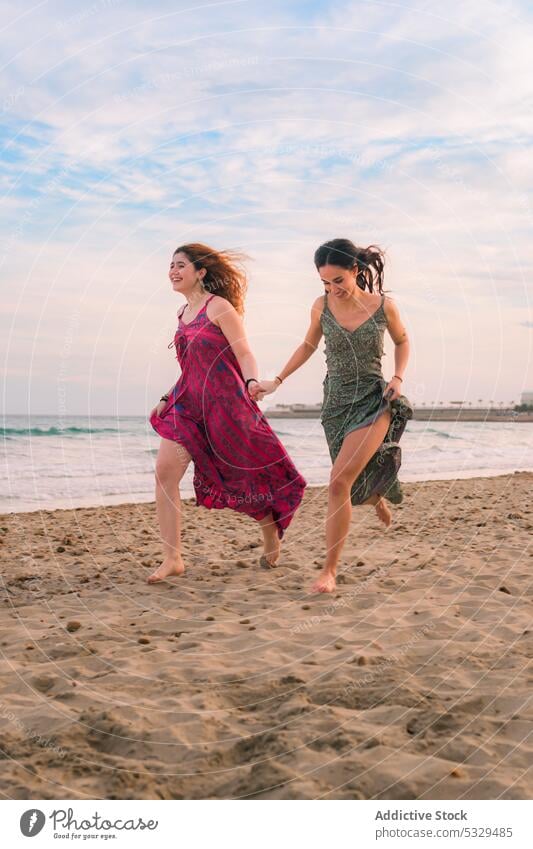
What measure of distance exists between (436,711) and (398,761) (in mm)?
509

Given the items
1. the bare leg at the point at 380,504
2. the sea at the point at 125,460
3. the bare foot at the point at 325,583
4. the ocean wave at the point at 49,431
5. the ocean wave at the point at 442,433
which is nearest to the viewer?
the bare foot at the point at 325,583

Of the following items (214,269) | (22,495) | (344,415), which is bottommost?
(22,495)

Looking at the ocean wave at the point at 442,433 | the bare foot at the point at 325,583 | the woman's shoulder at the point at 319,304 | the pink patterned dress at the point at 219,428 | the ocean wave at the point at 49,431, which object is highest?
the woman's shoulder at the point at 319,304

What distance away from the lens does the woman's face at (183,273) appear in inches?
263

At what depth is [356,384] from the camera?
6.39 metres

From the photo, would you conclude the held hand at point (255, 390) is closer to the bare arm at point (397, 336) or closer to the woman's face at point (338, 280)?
the woman's face at point (338, 280)

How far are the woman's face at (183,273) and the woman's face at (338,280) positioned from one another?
108 centimetres

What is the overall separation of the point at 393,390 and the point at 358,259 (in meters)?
1.03

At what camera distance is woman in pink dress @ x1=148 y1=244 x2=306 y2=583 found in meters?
6.50

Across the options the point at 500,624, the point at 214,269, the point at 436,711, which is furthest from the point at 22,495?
the point at 436,711

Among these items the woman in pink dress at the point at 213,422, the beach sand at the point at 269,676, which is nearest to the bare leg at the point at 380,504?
the beach sand at the point at 269,676

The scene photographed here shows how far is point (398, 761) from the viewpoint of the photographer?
3.35 metres
